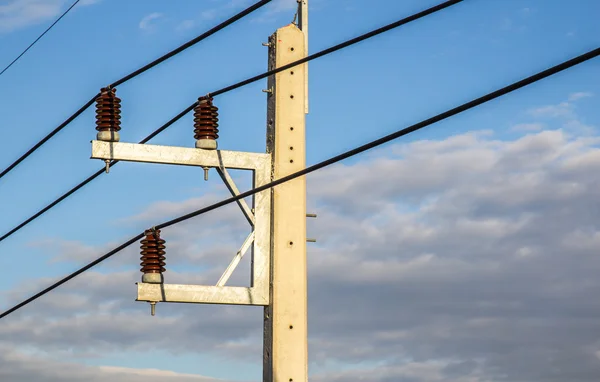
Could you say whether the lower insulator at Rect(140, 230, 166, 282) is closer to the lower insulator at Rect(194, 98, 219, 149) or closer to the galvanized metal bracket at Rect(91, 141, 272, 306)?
the galvanized metal bracket at Rect(91, 141, 272, 306)

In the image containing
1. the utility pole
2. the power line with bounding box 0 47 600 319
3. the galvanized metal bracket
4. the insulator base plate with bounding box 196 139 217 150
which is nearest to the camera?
the power line with bounding box 0 47 600 319

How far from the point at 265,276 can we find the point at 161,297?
121 cm

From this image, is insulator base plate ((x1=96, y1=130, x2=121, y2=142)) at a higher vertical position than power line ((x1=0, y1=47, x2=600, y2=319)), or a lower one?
higher

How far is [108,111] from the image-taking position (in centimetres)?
1463

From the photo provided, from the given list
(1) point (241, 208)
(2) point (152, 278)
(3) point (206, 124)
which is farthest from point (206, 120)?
(2) point (152, 278)

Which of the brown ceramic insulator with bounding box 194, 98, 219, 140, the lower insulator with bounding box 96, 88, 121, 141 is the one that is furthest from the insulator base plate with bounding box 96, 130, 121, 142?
the brown ceramic insulator with bounding box 194, 98, 219, 140

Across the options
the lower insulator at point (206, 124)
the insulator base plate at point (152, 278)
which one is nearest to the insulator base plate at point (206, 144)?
the lower insulator at point (206, 124)

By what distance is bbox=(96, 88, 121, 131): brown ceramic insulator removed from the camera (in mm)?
14414

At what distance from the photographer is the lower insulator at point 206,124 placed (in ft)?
46.9

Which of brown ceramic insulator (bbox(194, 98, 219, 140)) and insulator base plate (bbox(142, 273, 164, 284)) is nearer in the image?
insulator base plate (bbox(142, 273, 164, 284))

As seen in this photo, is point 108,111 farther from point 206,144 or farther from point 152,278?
point 152,278

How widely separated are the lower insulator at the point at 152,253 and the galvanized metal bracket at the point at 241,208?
24 centimetres

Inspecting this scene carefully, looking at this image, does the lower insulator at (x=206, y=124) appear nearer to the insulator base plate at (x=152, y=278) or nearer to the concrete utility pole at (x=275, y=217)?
the concrete utility pole at (x=275, y=217)

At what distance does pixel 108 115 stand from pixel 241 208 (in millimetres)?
2033
